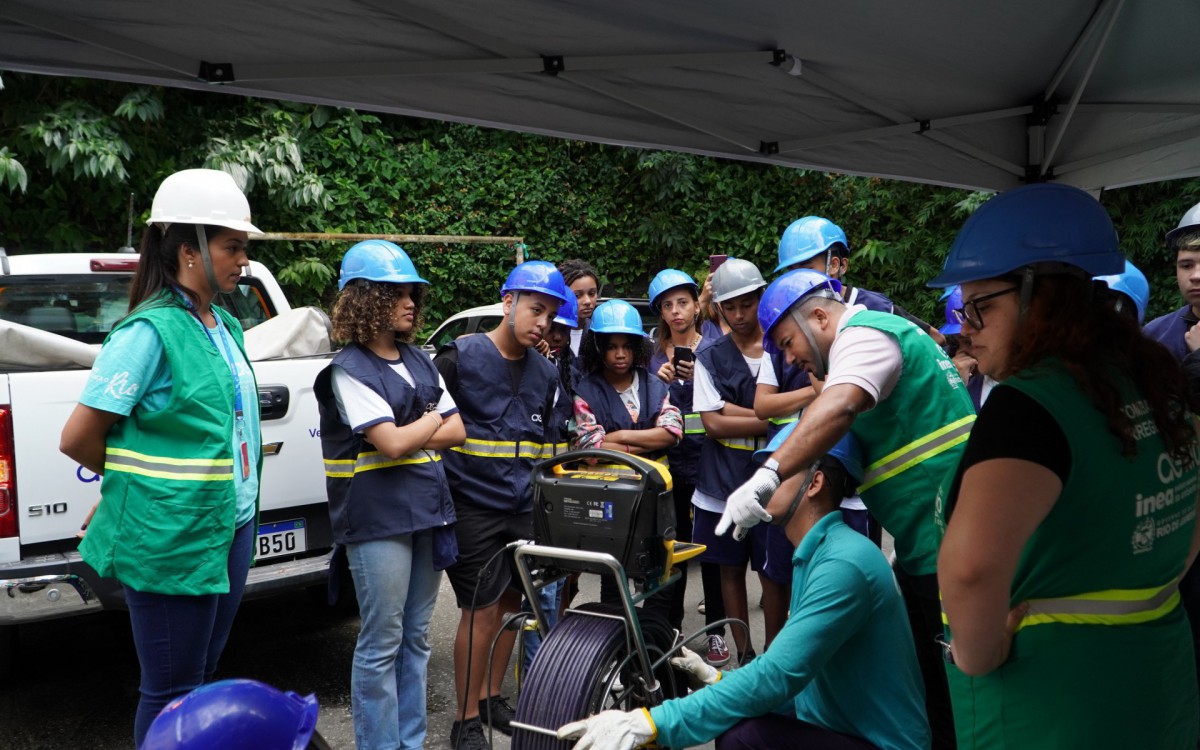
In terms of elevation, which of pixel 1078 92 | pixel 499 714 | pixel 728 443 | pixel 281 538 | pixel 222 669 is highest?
pixel 1078 92

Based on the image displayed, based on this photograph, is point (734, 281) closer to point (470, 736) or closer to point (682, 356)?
point (682, 356)

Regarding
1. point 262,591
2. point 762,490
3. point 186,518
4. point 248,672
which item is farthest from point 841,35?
point 248,672

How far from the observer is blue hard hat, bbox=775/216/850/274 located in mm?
4387

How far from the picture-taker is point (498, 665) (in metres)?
3.90

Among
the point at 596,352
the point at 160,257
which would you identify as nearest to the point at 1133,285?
the point at 596,352

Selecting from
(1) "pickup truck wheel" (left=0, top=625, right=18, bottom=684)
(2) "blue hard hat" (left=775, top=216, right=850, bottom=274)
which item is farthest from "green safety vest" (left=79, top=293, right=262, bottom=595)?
(2) "blue hard hat" (left=775, top=216, right=850, bottom=274)

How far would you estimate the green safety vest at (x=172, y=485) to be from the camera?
101 inches

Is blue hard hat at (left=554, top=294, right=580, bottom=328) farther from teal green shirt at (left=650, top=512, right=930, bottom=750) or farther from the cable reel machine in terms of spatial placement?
teal green shirt at (left=650, top=512, right=930, bottom=750)

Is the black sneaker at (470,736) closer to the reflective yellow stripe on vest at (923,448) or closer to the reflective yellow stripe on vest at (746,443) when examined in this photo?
the reflective yellow stripe on vest at (746,443)

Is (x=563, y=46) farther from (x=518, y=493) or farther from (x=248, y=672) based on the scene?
(x=248, y=672)

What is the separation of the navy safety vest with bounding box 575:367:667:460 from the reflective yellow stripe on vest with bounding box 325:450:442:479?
130cm

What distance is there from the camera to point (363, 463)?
10.9 feet

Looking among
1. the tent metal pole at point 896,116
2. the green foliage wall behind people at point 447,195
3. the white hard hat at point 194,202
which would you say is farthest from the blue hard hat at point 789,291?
the green foliage wall behind people at point 447,195

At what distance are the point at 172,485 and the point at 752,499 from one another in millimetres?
1589
